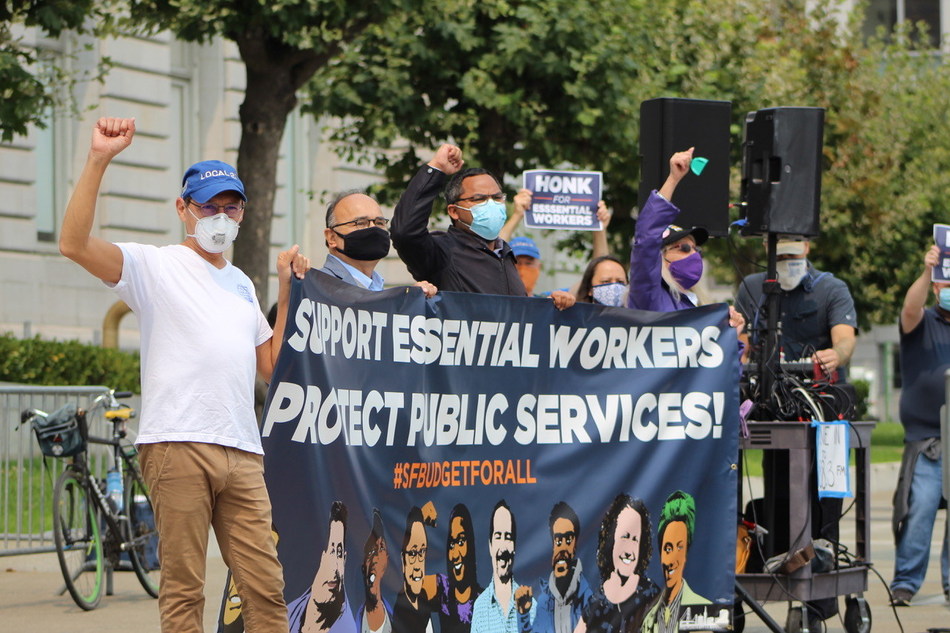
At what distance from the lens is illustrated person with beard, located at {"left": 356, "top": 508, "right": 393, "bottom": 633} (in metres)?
5.87

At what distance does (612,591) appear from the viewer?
22.6ft

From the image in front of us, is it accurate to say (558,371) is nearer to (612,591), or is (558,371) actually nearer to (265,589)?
(612,591)

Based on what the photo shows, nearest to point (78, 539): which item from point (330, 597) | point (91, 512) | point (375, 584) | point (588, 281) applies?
point (91, 512)

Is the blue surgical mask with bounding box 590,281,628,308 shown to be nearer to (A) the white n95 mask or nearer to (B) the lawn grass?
(A) the white n95 mask

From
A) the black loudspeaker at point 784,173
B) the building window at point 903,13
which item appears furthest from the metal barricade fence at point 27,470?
the building window at point 903,13

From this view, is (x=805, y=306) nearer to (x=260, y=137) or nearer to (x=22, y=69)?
(x=22, y=69)

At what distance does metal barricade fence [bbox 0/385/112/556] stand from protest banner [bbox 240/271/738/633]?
4.50 meters

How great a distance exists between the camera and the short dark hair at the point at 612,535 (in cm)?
688

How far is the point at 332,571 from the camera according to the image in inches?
225

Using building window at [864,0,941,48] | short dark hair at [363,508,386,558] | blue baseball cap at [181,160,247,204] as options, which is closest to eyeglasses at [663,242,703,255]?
short dark hair at [363,508,386,558]

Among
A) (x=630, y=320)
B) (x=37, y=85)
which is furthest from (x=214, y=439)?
(x=37, y=85)

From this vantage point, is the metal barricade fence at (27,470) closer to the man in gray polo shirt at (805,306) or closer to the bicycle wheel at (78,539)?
the bicycle wheel at (78,539)

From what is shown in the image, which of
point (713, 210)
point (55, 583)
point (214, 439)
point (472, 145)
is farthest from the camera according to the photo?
point (472, 145)

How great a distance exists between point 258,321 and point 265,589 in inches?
38.0
